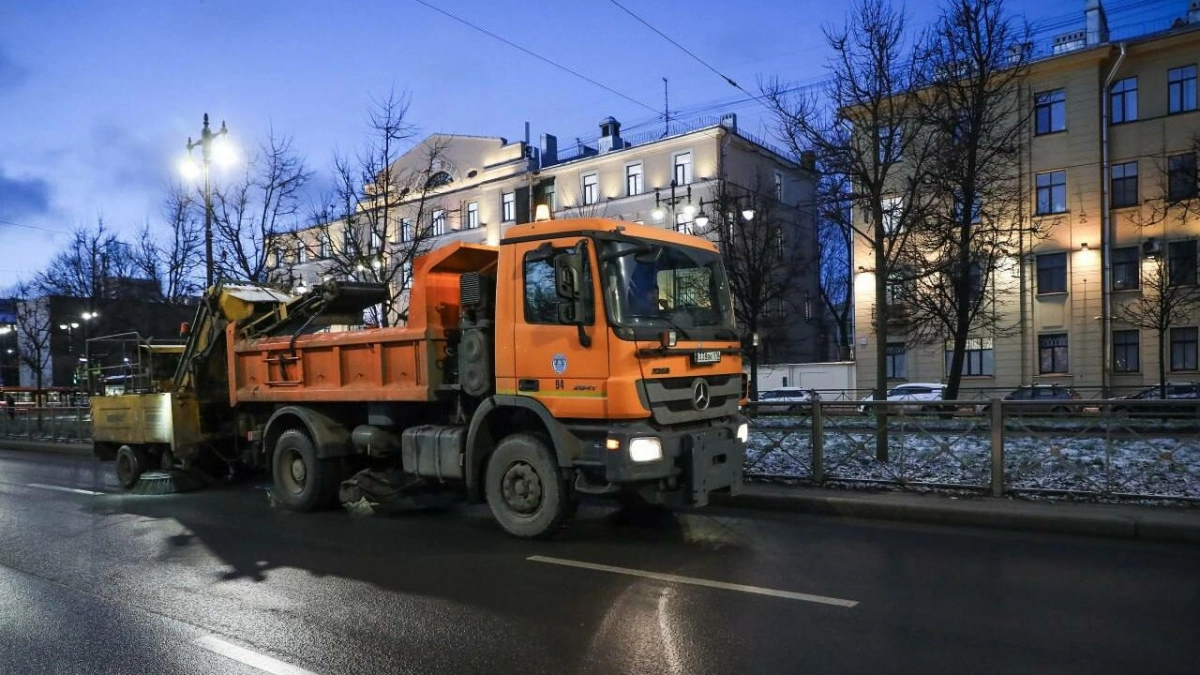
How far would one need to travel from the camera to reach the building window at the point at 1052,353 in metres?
29.7

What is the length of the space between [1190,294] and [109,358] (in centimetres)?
3230

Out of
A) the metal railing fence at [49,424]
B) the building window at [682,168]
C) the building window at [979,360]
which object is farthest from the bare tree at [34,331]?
the building window at [979,360]

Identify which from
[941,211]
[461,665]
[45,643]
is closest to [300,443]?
[45,643]

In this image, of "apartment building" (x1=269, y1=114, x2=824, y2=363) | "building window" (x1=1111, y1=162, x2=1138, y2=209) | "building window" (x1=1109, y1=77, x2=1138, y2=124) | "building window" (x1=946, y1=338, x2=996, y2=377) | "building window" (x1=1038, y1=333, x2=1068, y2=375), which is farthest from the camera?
"apartment building" (x1=269, y1=114, x2=824, y2=363)

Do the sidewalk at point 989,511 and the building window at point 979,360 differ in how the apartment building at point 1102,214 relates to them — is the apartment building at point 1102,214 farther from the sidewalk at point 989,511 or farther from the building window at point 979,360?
the sidewalk at point 989,511

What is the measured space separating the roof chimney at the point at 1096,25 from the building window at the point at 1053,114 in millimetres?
2619

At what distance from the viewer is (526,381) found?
7531 mm

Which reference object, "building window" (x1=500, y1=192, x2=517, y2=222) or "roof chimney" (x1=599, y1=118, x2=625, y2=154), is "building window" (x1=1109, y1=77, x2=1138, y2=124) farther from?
"building window" (x1=500, y1=192, x2=517, y2=222)

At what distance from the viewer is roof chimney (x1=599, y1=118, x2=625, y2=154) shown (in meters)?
43.4

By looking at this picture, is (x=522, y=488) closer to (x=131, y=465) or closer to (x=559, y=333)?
(x=559, y=333)

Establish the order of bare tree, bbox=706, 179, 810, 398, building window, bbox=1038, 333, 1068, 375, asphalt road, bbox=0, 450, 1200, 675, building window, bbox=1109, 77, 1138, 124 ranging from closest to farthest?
asphalt road, bbox=0, 450, 1200, 675 < bare tree, bbox=706, 179, 810, 398 < building window, bbox=1109, 77, 1138, 124 < building window, bbox=1038, 333, 1068, 375

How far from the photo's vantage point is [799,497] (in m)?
9.21

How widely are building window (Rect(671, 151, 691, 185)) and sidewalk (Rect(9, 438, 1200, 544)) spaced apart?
30.2 m

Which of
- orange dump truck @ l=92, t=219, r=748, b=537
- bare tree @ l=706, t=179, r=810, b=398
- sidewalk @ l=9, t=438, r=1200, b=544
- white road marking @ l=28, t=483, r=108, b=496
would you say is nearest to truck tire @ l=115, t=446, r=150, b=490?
white road marking @ l=28, t=483, r=108, b=496
